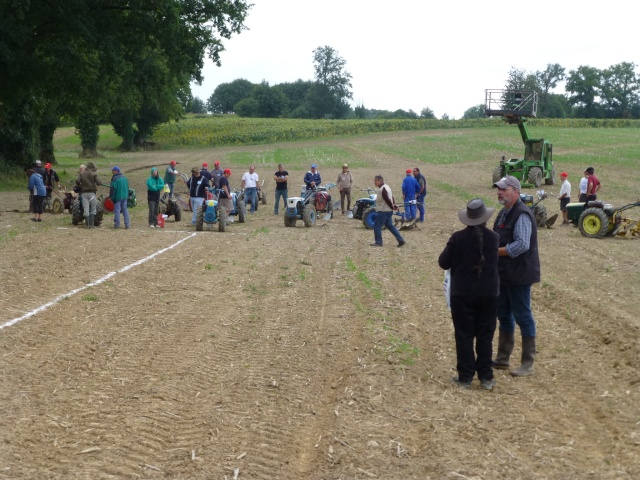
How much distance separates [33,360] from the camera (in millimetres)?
7629

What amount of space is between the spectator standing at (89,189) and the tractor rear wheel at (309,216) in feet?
18.4

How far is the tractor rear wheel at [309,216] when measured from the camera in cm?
2159

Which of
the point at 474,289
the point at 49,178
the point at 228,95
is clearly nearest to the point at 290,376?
the point at 474,289

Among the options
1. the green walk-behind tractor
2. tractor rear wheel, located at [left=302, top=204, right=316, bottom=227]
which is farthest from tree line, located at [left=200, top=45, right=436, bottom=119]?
tractor rear wheel, located at [left=302, top=204, right=316, bottom=227]

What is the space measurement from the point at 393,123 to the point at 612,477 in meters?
85.9

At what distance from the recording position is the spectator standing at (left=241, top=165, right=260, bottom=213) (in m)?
25.6

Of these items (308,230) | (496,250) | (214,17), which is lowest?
(308,230)

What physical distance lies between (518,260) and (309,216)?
1432 cm

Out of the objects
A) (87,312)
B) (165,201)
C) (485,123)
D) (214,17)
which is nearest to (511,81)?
(485,123)

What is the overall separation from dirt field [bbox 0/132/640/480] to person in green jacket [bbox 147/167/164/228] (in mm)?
5713

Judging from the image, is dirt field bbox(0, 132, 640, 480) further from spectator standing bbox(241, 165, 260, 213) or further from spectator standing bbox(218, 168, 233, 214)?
spectator standing bbox(241, 165, 260, 213)

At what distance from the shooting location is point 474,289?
7.20 meters

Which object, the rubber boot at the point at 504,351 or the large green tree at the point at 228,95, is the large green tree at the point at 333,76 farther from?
the rubber boot at the point at 504,351

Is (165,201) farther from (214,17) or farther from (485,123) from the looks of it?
(485,123)
